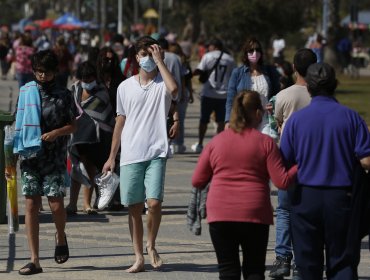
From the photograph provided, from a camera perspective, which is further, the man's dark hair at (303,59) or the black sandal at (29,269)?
the black sandal at (29,269)

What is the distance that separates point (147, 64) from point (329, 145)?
2412 millimetres

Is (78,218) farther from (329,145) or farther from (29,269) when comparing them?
(329,145)

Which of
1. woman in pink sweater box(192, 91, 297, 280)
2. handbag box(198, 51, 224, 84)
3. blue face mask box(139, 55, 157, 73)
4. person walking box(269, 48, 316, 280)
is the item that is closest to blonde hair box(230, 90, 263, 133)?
woman in pink sweater box(192, 91, 297, 280)

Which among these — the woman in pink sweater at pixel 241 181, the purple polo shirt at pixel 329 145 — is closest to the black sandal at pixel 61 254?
the woman in pink sweater at pixel 241 181

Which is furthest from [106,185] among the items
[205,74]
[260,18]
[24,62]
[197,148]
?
[260,18]

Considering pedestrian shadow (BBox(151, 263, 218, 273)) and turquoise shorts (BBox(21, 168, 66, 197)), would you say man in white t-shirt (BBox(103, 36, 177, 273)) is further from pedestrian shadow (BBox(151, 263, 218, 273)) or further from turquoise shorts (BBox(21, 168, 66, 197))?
turquoise shorts (BBox(21, 168, 66, 197))

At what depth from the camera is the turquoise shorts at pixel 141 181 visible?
9164mm

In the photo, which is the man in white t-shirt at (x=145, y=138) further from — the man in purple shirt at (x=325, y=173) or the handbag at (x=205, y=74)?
the handbag at (x=205, y=74)

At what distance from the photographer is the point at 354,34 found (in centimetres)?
5219

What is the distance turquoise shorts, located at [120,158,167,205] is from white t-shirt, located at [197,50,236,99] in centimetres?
875

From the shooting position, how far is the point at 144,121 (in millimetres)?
9219

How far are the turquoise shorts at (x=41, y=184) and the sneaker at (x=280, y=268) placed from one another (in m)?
1.66

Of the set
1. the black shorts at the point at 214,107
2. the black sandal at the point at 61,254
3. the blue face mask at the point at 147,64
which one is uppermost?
the blue face mask at the point at 147,64

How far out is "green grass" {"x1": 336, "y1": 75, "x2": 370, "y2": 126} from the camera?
91.1 feet
